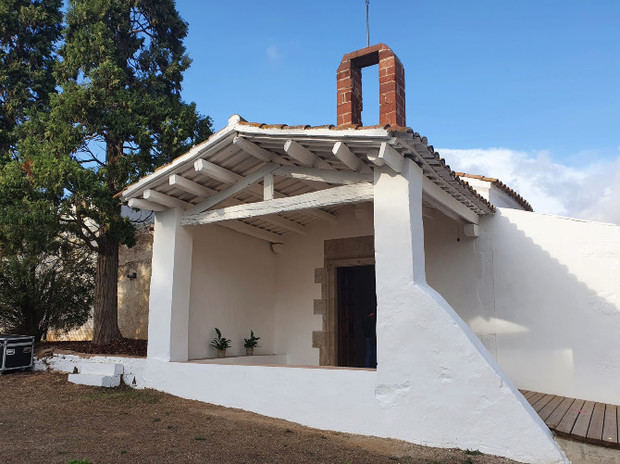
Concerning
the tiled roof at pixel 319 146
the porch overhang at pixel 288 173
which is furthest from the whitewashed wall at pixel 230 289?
the tiled roof at pixel 319 146

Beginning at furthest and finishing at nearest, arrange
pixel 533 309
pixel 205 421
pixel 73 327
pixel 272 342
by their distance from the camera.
Answer: pixel 73 327 → pixel 272 342 → pixel 533 309 → pixel 205 421

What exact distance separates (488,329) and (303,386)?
300 centimetres

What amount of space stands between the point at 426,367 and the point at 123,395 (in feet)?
13.2

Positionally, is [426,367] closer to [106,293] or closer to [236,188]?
[236,188]

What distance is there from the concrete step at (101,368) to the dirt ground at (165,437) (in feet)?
1.99

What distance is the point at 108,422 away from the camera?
5188mm

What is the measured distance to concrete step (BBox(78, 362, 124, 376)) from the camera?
23.0 feet

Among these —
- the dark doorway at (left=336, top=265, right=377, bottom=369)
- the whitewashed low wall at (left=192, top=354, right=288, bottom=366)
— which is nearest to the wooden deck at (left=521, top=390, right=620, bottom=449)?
the dark doorway at (left=336, top=265, right=377, bottom=369)

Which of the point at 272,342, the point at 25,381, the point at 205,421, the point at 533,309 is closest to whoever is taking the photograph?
the point at 205,421

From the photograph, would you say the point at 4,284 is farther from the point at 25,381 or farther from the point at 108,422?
the point at 108,422

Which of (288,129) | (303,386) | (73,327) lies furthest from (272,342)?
(288,129)

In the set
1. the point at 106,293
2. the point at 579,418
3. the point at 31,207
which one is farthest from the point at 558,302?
the point at 31,207

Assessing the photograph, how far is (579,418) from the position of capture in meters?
4.91

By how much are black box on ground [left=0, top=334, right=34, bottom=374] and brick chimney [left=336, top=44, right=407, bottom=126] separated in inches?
234
